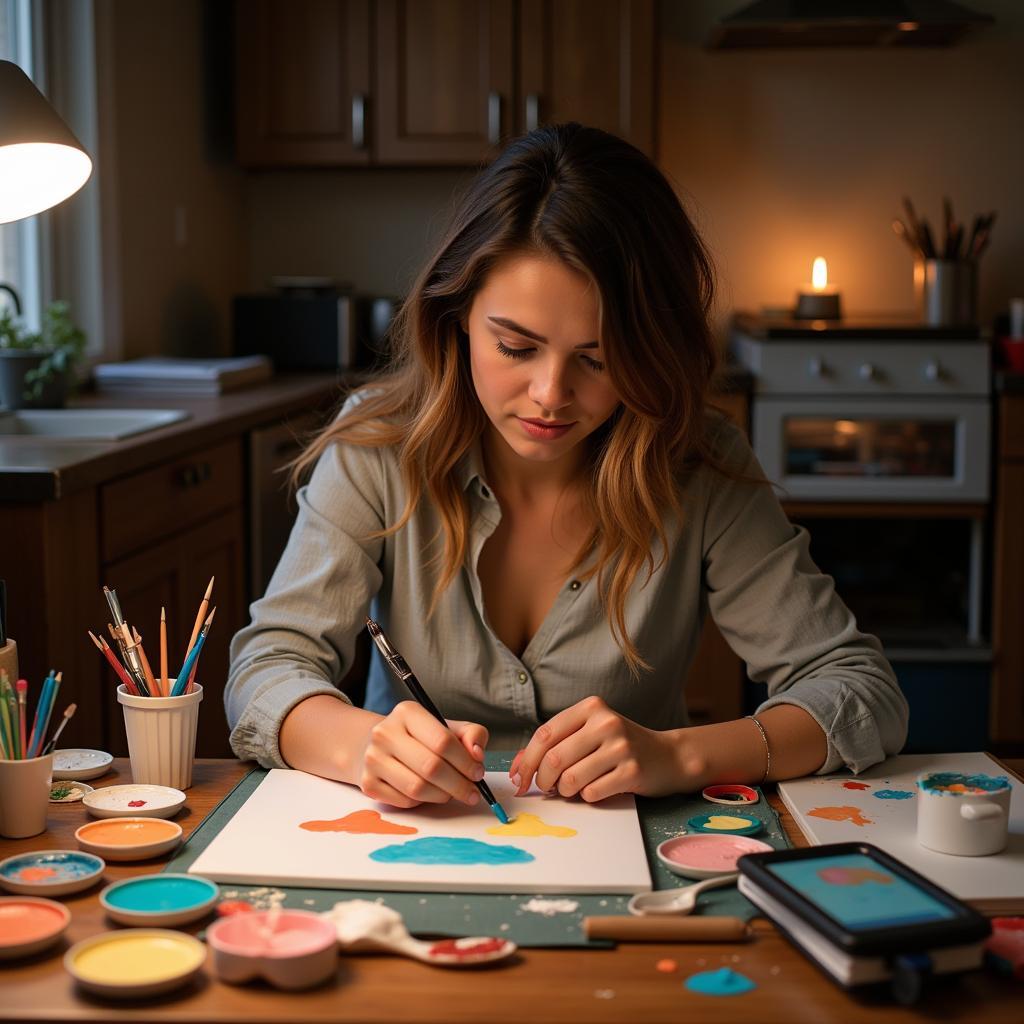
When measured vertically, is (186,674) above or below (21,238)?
below

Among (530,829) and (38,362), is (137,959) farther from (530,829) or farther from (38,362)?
(38,362)

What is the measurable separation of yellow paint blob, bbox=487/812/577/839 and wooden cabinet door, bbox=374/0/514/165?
9.53ft

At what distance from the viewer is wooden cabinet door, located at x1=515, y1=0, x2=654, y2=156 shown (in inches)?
143

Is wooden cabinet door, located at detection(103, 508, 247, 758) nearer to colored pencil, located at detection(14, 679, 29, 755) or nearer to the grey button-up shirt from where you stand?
the grey button-up shirt

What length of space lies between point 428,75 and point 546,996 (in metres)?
3.28

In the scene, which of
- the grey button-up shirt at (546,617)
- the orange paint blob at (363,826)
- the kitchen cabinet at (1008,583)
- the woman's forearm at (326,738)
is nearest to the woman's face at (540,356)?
the grey button-up shirt at (546,617)

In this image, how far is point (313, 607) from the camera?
138 centimetres

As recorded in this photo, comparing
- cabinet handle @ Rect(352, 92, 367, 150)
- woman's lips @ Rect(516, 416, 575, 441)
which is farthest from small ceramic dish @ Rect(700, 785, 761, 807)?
cabinet handle @ Rect(352, 92, 367, 150)

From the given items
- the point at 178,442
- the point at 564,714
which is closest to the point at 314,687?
the point at 564,714

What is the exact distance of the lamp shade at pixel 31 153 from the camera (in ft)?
4.06

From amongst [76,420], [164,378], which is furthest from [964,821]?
[164,378]

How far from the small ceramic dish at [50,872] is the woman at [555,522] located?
258 millimetres

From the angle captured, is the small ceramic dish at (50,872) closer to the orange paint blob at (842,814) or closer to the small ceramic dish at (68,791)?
the small ceramic dish at (68,791)

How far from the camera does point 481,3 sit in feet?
12.0
